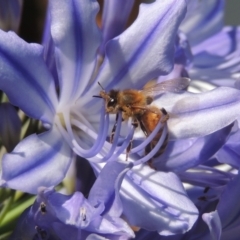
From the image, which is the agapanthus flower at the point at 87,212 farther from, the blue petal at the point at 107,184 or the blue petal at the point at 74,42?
the blue petal at the point at 74,42

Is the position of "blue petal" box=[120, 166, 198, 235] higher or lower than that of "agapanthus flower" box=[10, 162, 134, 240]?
lower

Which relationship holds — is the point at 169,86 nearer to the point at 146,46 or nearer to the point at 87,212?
the point at 146,46

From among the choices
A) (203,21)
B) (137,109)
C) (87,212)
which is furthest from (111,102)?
(203,21)

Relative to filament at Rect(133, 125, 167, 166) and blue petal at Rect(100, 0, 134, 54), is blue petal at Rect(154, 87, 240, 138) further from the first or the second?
blue petal at Rect(100, 0, 134, 54)

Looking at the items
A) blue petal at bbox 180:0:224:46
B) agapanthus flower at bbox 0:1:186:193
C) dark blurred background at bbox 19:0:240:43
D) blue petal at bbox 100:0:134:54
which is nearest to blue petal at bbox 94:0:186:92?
agapanthus flower at bbox 0:1:186:193

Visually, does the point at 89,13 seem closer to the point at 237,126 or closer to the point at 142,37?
the point at 142,37

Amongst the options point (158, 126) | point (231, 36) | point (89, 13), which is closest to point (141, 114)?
point (158, 126)

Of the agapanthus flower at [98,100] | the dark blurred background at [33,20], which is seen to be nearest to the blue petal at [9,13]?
the agapanthus flower at [98,100]
